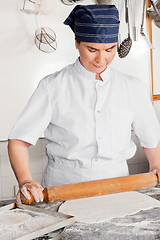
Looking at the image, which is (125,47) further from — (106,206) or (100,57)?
(106,206)

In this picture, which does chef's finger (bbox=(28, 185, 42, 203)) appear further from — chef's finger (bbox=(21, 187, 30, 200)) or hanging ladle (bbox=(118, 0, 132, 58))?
hanging ladle (bbox=(118, 0, 132, 58))

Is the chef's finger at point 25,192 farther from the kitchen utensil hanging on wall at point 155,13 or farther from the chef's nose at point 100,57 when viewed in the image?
the kitchen utensil hanging on wall at point 155,13

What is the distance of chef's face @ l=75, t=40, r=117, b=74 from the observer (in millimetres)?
1330

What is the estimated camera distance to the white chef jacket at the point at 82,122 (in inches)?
56.9

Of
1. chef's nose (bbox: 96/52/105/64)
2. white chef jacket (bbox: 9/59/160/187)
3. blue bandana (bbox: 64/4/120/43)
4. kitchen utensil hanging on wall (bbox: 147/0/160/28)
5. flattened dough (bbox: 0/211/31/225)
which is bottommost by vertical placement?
flattened dough (bbox: 0/211/31/225)

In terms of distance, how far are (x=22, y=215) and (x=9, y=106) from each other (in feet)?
5.77

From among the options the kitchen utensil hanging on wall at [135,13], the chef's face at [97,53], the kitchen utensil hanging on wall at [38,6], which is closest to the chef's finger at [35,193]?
the chef's face at [97,53]

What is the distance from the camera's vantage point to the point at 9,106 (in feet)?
8.95

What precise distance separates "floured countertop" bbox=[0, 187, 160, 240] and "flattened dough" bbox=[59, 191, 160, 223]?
37 millimetres

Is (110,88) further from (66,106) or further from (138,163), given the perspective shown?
(138,163)

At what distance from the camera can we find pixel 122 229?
996 mm

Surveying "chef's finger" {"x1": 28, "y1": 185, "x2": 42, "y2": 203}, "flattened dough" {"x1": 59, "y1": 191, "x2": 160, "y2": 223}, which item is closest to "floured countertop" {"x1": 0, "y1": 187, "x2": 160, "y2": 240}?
"flattened dough" {"x1": 59, "y1": 191, "x2": 160, "y2": 223}

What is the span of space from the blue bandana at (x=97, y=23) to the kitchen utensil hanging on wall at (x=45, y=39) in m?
1.36

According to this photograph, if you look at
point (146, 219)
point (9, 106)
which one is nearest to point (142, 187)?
point (146, 219)
